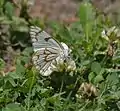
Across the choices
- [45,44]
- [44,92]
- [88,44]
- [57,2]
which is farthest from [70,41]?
[57,2]

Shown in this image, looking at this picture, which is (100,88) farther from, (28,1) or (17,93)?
(28,1)

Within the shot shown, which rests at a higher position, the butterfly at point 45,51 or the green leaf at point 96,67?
the butterfly at point 45,51

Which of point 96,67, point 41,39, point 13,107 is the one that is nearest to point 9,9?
point 41,39

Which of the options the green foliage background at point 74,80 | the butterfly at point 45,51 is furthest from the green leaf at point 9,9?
the butterfly at point 45,51

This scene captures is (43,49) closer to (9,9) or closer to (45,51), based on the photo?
(45,51)

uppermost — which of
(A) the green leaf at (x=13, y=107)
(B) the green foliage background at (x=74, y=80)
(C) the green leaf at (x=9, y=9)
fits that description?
(C) the green leaf at (x=9, y=9)

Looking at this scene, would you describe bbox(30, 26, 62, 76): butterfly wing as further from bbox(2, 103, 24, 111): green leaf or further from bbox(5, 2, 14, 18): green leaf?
bbox(5, 2, 14, 18): green leaf

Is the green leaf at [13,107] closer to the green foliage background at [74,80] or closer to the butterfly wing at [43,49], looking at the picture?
the green foliage background at [74,80]
